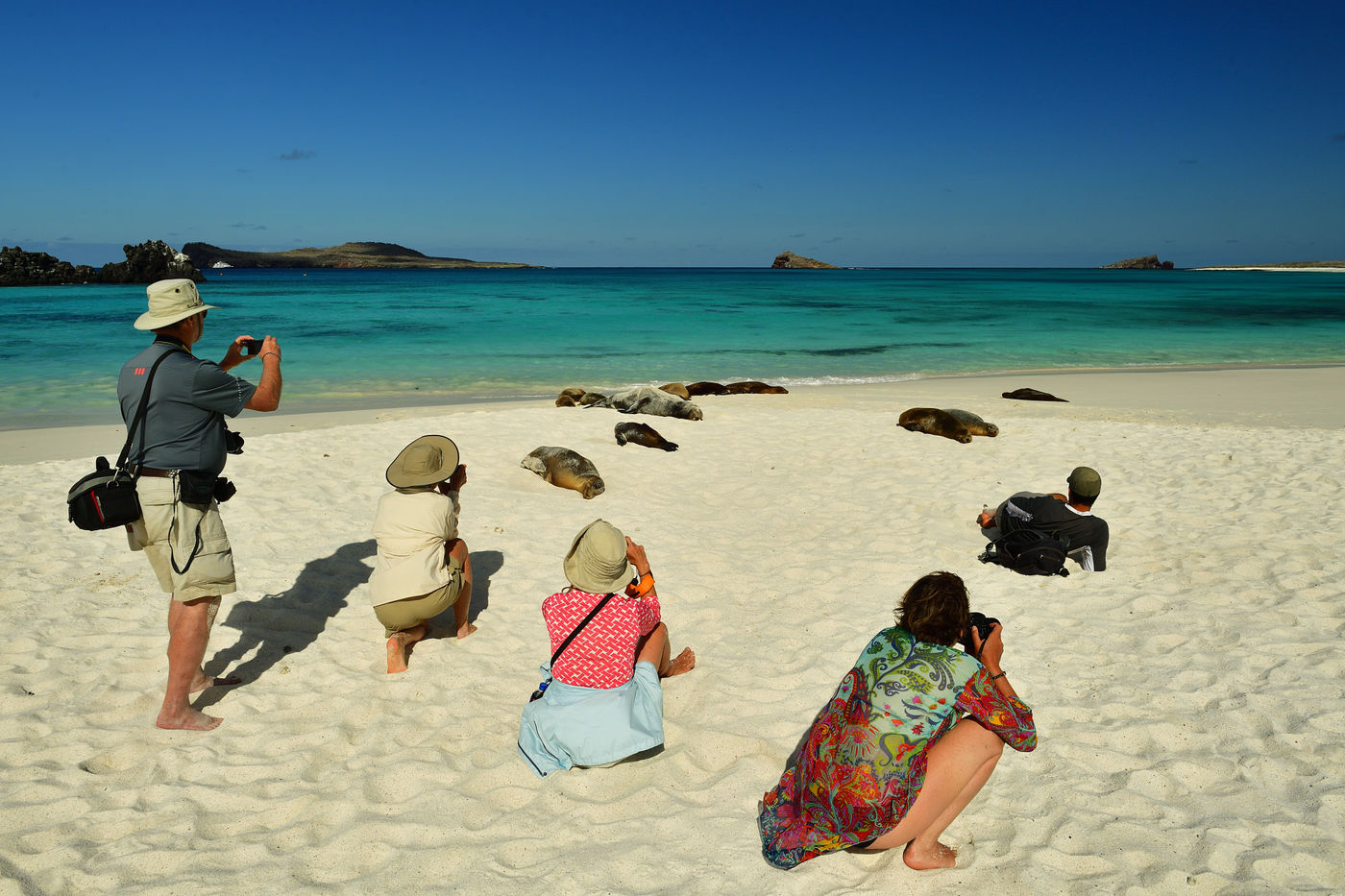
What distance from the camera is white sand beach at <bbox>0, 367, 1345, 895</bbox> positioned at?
302cm

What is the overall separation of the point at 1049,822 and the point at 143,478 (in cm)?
429

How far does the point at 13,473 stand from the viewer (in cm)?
775

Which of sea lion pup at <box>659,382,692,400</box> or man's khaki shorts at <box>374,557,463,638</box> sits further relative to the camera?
sea lion pup at <box>659,382,692,400</box>

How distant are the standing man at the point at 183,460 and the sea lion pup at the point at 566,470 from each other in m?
4.32

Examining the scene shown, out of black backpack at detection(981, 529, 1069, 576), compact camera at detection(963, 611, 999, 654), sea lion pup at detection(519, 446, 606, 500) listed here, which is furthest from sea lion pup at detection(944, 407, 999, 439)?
compact camera at detection(963, 611, 999, 654)

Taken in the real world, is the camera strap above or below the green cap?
above

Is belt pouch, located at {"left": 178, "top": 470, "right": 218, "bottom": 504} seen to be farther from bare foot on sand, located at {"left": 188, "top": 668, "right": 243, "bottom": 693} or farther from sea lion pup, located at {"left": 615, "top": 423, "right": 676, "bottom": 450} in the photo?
sea lion pup, located at {"left": 615, "top": 423, "right": 676, "bottom": 450}

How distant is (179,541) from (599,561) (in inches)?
79.0

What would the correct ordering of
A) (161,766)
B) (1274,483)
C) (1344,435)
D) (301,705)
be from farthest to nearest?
1. (1344,435)
2. (1274,483)
3. (301,705)
4. (161,766)

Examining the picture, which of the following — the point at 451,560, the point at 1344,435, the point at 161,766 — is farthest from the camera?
the point at 1344,435

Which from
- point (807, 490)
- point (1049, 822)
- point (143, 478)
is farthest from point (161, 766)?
point (807, 490)

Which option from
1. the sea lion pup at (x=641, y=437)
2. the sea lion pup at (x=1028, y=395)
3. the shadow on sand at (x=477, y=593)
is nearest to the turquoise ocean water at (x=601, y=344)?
the sea lion pup at (x=1028, y=395)

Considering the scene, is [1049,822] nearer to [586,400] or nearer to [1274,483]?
[1274,483]

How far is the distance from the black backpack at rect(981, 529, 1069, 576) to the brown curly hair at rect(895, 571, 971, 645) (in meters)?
3.35
